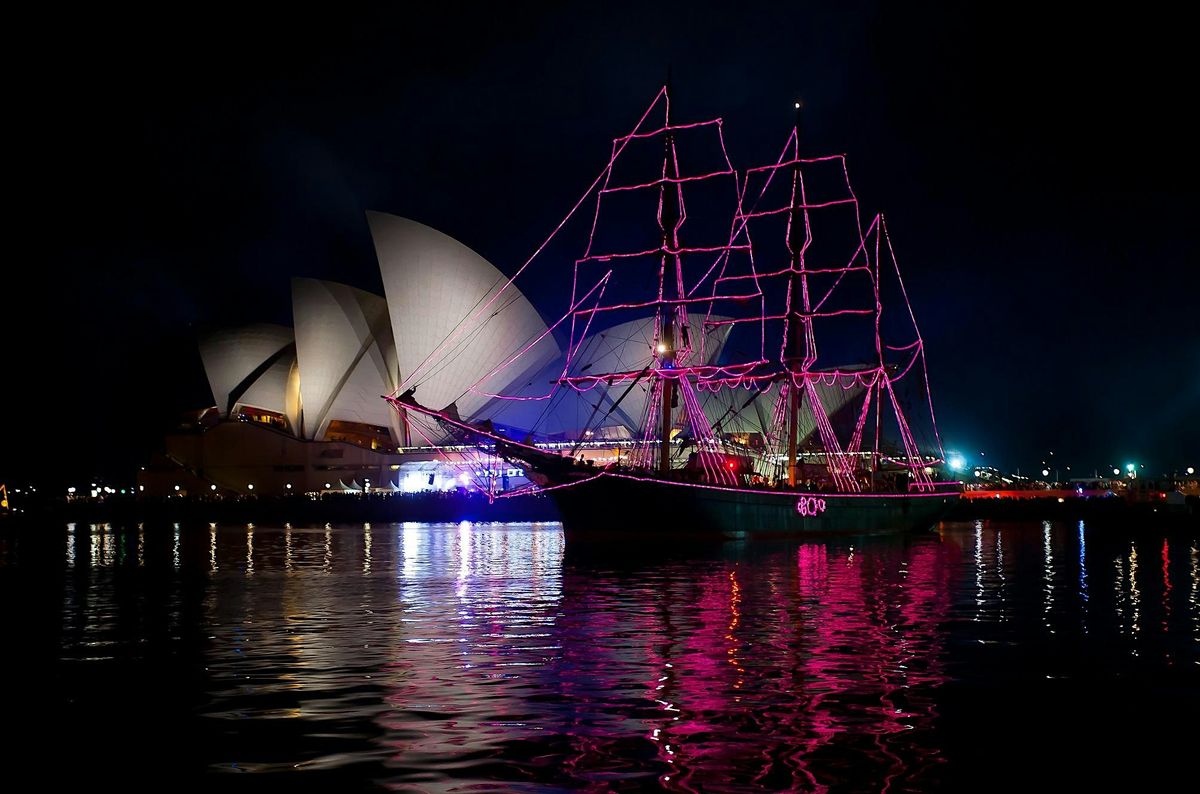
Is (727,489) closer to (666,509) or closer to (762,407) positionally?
(666,509)

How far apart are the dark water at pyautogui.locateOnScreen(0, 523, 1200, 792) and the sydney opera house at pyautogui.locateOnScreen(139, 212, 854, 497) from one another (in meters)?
53.9

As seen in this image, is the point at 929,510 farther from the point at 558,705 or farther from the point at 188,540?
the point at 558,705

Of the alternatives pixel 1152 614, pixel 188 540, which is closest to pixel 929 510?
pixel 188 540

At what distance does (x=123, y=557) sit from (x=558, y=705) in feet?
93.9

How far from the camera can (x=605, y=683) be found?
1110 centimetres

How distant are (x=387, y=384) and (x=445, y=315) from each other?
1100 cm

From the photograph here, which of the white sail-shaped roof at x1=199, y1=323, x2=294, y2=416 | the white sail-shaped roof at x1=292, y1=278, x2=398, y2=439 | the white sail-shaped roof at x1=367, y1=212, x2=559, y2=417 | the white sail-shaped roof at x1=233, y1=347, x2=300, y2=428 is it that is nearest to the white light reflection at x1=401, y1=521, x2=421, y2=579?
the white sail-shaped roof at x1=367, y1=212, x2=559, y2=417

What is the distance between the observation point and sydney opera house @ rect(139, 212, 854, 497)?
7731 cm

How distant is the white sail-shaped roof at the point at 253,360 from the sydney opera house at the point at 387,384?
102mm

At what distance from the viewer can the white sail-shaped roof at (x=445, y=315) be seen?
75.2 meters

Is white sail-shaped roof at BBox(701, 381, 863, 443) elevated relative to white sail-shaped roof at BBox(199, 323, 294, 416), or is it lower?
lower

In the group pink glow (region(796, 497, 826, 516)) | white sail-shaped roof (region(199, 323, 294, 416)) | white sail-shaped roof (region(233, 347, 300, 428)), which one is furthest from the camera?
white sail-shaped roof (region(199, 323, 294, 416))

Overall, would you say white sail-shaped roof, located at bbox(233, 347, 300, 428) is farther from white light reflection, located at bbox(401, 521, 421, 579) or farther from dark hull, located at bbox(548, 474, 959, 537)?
dark hull, located at bbox(548, 474, 959, 537)

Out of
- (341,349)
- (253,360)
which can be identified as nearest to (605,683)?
(341,349)
